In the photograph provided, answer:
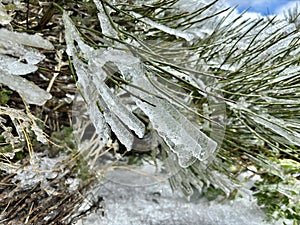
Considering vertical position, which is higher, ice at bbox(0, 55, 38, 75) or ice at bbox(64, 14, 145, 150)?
ice at bbox(64, 14, 145, 150)

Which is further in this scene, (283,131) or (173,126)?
(283,131)

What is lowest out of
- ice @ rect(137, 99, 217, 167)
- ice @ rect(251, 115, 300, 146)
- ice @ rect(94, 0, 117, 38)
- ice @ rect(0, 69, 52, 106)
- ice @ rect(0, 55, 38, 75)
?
ice @ rect(0, 69, 52, 106)

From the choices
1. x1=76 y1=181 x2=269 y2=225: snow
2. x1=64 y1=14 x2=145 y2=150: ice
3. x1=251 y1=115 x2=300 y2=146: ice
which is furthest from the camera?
x1=76 y1=181 x2=269 y2=225: snow

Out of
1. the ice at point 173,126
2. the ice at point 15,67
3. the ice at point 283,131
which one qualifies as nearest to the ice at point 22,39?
the ice at point 15,67

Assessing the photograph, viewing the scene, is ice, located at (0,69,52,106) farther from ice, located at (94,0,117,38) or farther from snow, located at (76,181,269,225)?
snow, located at (76,181,269,225)

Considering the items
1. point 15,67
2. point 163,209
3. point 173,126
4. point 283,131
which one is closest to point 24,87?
point 15,67

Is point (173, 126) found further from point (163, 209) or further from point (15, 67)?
point (163, 209)

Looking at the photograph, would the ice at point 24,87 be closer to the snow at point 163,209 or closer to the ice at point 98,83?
the ice at point 98,83

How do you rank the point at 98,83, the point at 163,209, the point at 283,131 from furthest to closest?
the point at 163,209, the point at 283,131, the point at 98,83

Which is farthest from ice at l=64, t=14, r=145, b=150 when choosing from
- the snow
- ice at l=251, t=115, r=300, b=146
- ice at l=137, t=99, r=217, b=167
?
the snow
